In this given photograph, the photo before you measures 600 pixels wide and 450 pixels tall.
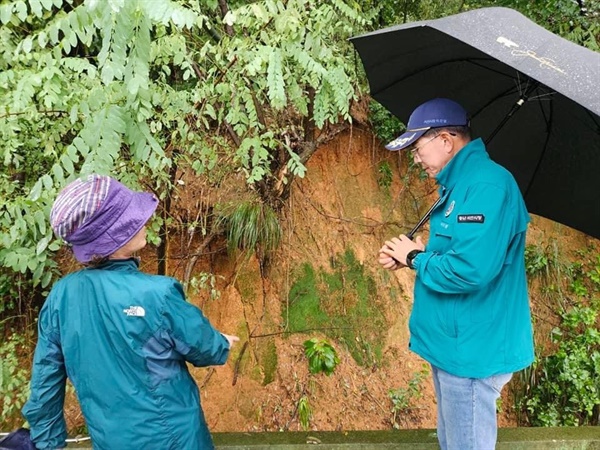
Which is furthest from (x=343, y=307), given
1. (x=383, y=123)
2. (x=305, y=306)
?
(x=383, y=123)

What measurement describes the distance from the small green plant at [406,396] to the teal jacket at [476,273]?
3.32m

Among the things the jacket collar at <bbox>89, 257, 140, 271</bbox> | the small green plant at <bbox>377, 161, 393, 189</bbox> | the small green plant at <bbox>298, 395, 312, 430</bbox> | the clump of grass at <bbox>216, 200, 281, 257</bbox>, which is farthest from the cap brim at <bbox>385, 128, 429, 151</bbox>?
the small green plant at <bbox>377, 161, 393, 189</bbox>

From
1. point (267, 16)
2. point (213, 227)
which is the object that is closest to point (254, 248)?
point (213, 227)

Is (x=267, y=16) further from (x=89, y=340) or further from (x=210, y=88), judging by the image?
(x=89, y=340)

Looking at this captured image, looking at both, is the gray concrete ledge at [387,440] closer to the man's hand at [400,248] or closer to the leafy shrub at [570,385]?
the man's hand at [400,248]

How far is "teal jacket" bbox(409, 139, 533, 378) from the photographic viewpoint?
1.85m

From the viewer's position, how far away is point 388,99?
298 cm

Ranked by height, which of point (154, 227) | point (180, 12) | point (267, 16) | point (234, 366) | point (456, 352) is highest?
point (267, 16)

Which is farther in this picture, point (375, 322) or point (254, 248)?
point (375, 322)

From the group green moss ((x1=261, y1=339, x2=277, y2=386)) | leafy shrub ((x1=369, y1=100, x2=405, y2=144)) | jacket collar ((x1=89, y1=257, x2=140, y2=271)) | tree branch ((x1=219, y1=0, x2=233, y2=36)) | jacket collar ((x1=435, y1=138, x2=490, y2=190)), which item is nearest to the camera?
jacket collar ((x1=89, y1=257, x2=140, y2=271))

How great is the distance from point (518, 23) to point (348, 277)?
13.9 feet

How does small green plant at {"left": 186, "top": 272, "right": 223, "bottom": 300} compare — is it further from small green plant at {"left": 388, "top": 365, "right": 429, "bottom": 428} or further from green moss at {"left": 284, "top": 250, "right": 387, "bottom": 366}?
small green plant at {"left": 388, "top": 365, "right": 429, "bottom": 428}

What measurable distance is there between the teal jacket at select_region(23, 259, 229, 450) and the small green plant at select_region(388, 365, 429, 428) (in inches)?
145

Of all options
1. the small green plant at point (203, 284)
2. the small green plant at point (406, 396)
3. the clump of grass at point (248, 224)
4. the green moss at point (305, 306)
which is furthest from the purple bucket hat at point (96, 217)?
the small green plant at point (406, 396)
